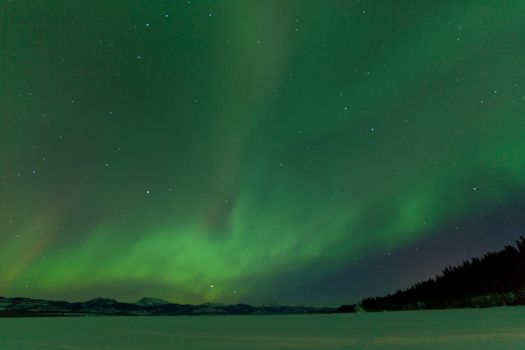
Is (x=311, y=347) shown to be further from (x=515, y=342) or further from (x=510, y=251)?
(x=510, y=251)

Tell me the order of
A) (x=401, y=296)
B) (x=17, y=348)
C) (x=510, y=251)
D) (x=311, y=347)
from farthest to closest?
(x=401, y=296)
(x=510, y=251)
(x=17, y=348)
(x=311, y=347)

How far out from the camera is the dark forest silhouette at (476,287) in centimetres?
11557

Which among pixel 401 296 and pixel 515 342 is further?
pixel 401 296

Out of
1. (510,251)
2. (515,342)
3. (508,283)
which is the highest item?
(510,251)

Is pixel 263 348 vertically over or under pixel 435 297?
under

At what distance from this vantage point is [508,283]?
117500mm

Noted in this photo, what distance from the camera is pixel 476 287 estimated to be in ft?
420

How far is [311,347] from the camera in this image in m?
24.6

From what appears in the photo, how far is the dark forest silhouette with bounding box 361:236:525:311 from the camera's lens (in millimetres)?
115575

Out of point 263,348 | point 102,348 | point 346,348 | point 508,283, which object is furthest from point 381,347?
point 508,283

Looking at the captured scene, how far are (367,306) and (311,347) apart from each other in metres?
140

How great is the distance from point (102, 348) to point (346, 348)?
12.3 metres

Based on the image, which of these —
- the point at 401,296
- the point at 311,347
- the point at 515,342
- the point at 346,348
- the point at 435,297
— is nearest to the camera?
the point at 515,342

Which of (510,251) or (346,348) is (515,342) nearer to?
(346,348)
